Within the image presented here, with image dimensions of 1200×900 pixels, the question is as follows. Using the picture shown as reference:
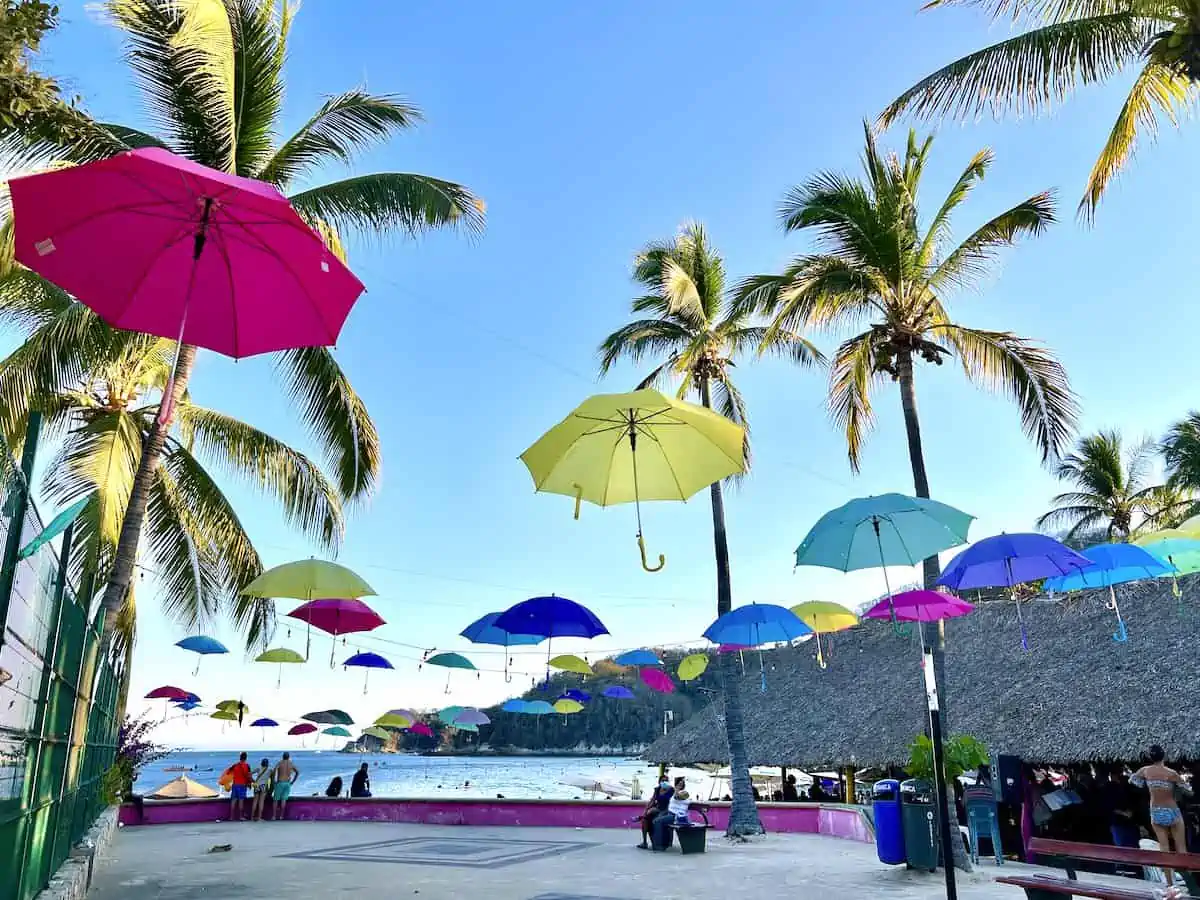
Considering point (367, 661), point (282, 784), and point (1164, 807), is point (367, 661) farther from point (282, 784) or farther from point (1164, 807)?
point (1164, 807)

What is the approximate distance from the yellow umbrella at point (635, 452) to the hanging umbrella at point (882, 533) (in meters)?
2.25

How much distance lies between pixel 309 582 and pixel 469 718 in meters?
19.4

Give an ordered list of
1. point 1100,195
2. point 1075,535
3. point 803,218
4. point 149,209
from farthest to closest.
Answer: point 1075,535 → point 803,218 → point 1100,195 → point 149,209

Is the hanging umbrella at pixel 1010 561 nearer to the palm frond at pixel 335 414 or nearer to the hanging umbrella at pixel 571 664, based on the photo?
the palm frond at pixel 335 414

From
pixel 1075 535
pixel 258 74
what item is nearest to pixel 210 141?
pixel 258 74

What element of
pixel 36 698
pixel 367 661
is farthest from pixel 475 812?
pixel 36 698

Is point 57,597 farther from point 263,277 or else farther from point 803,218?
point 803,218

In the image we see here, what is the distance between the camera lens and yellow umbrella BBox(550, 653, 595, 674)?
2394 cm

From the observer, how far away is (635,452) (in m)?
8.55

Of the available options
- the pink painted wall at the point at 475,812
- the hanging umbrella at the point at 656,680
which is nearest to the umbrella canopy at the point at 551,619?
the pink painted wall at the point at 475,812

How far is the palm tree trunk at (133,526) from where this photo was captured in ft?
33.3

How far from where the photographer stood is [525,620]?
12820 mm

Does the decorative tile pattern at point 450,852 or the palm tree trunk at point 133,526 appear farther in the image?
the decorative tile pattern at point 450,852

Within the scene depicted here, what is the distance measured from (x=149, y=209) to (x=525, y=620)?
8785 mm
